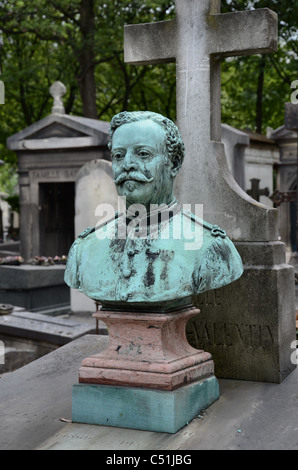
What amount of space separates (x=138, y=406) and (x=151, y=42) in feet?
8.68

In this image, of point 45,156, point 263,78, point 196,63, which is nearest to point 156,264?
point 196,63

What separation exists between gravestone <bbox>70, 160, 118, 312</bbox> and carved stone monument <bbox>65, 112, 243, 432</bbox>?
581 cm

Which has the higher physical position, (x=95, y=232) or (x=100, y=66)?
(x=100, y=66)

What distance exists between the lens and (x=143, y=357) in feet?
11.6

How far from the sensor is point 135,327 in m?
3.58

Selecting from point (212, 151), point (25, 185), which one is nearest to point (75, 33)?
point (25, 185)

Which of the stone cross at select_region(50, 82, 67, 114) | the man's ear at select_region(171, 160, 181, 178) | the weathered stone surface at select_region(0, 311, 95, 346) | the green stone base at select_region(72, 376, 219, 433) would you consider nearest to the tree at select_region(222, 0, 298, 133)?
the stone cross at select_region(50, 82, 67, 114)

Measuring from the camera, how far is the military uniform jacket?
11.3 ft

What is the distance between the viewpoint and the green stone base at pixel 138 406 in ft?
11.0

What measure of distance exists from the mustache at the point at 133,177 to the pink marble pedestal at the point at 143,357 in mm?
735

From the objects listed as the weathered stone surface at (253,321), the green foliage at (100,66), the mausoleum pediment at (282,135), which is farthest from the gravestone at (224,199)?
the green foliage at (100,66)
